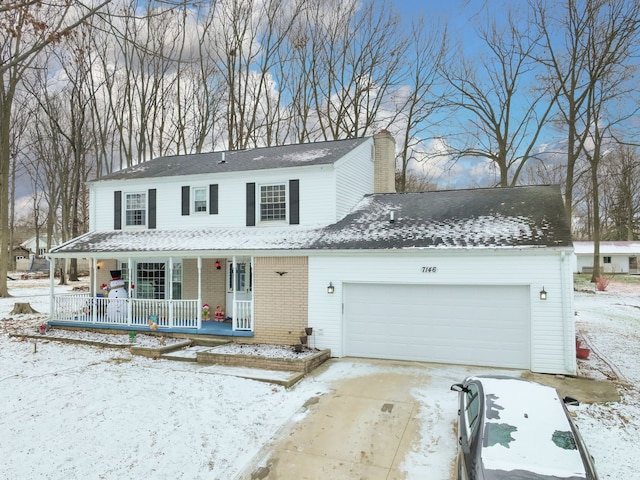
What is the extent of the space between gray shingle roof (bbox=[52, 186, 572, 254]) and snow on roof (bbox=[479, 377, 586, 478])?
5418 millimetres

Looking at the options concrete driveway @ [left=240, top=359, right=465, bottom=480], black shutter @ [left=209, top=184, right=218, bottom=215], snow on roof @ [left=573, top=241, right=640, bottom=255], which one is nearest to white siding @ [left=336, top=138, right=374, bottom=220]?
black shutter @ [left=209, top=184, right=218, bottom=215]

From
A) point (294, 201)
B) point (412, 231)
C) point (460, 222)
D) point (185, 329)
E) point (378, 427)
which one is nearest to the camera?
point (378, 427)

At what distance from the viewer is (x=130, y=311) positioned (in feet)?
47.6

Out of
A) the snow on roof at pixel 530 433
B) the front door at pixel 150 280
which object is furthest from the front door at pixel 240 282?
the snow on roof at pixel 530 433

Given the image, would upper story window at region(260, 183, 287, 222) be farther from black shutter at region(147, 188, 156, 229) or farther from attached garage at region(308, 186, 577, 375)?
black shutter at region(147, 188, 156, 229)

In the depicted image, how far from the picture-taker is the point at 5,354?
12.0m

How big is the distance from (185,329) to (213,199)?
180 inches

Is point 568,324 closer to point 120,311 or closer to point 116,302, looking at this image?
point 120,311

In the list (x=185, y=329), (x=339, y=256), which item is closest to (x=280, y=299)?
(x=339, y=256)

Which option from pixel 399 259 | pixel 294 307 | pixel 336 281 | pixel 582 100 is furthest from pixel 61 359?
pixel 582 100

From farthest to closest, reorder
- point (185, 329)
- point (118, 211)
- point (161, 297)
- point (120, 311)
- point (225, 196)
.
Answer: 1. point (118, 211)
2. point (161, 297)
3. point (225, 196)
4. point (120, 311)
5. point (185, 329)

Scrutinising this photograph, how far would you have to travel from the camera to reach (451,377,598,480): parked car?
14.6 feet

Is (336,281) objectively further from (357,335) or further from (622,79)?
(622,79)

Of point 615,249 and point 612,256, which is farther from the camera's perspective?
point 612,256
